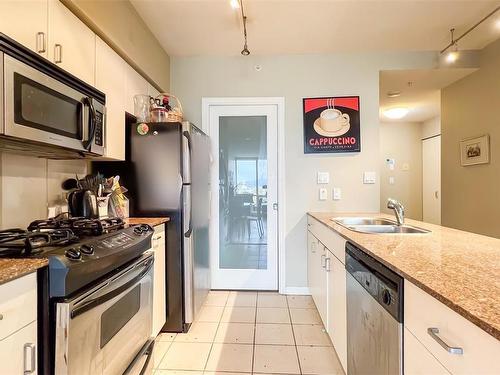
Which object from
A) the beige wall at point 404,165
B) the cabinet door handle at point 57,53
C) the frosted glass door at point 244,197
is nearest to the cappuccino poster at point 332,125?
the frosted glass door at point 244,197

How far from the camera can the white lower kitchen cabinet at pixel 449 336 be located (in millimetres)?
587

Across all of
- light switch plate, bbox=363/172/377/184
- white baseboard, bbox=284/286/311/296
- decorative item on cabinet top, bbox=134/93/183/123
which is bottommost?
white baseboard, bbox=284/286/311/296

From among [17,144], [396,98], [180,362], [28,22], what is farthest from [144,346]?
[396,98]

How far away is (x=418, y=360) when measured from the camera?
0.85 meters

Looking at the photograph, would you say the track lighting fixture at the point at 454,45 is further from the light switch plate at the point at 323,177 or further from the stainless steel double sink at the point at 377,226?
the stainless steel double sink at the point at 377,226

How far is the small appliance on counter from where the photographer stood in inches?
36.1

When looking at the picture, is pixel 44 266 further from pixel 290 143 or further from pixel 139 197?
pixel 290 143

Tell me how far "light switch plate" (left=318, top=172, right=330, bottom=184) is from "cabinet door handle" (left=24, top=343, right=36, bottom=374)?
2.62 meters

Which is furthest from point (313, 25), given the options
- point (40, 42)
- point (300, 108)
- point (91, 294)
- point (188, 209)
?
point (91, 294)

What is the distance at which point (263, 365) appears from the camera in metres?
1.80

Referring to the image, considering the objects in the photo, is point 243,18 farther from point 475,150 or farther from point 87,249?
point 475,150

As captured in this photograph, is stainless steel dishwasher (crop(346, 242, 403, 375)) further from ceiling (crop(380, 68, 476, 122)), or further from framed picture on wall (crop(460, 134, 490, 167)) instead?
ceiling (crop(380, 68, 476, 122))

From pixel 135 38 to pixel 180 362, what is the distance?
8.05 ft

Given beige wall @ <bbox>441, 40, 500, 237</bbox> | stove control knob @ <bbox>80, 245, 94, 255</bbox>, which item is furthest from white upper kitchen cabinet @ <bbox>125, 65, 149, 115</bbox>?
beige wall @ <bbox>441, 40, 500, 237</bbox>
